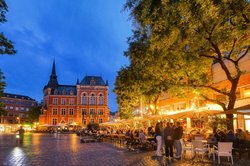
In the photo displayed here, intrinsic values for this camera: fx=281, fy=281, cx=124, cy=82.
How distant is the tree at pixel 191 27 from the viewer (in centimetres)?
1155

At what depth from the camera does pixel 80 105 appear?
95.6m

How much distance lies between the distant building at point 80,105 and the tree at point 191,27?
78.9m

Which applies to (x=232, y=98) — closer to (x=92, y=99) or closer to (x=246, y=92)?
(x=246, y=92)

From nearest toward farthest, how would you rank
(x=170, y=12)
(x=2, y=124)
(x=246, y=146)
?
(x=170, y=12) < (x=246, y=146) < (x=2, y=124)

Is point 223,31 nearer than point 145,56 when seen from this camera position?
Yes

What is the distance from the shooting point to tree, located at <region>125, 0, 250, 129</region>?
1155 cm

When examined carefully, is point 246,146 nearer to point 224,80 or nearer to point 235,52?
point 235,52

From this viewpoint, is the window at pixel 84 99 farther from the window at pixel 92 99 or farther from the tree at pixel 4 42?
the tree at pixel 4 42

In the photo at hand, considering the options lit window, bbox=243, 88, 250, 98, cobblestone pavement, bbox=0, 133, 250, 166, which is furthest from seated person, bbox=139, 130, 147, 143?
lit window, bbox=243, 88, 250, 98

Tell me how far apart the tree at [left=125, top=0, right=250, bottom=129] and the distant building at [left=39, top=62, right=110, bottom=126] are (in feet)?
259

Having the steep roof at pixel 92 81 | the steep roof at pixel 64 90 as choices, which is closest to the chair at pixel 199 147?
the steep roof at pixel 92 81

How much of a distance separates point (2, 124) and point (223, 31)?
117110 millimetres

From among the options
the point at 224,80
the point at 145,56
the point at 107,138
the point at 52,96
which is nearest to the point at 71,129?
the point at 52,96

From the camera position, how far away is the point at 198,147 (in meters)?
14.5
